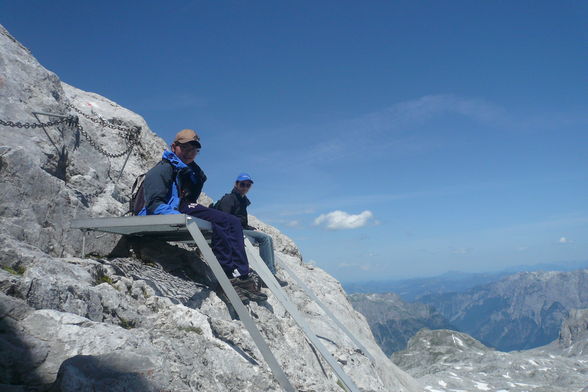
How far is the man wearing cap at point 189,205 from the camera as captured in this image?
8516 mm

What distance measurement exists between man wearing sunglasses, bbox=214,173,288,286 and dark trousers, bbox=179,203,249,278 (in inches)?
125

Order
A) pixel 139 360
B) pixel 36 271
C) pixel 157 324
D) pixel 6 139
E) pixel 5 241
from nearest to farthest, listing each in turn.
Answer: pixel 139 360, pixel 36 271, pixel 5 241, pixel 157 324, pixel 6 139

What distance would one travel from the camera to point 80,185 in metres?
9.87

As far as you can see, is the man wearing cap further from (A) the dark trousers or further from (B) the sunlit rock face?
(B) the sunlit rock face

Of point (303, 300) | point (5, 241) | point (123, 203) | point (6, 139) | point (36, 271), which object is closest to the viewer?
point (36, 271)

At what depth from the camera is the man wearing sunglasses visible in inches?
491

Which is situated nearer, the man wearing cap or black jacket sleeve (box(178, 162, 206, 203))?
the man wearing cap

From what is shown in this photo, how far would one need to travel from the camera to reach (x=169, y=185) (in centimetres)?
883

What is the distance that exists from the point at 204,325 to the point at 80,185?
16.8 feet

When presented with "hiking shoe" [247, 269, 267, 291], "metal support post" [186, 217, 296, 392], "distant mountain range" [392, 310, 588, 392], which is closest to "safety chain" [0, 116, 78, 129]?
"metal support post" [186, 217, 296, 392]

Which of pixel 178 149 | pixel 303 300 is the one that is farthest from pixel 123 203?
pixel 303 300

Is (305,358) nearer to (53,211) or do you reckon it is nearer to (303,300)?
(303,300)

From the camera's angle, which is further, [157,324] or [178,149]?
[178,149]

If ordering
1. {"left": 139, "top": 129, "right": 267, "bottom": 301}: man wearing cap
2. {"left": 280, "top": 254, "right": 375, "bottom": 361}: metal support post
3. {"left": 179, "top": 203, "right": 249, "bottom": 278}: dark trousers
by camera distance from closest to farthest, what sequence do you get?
{"left": 139, "top": 129, "right": 267, "bottom": 301}: man wearing cap < {"left": 179, "top": 203, "right": 249, "bottom": 278}: dark trousers < {"left": 280, "top": 254, "right": 375, "bottom": 361}: metal support post
